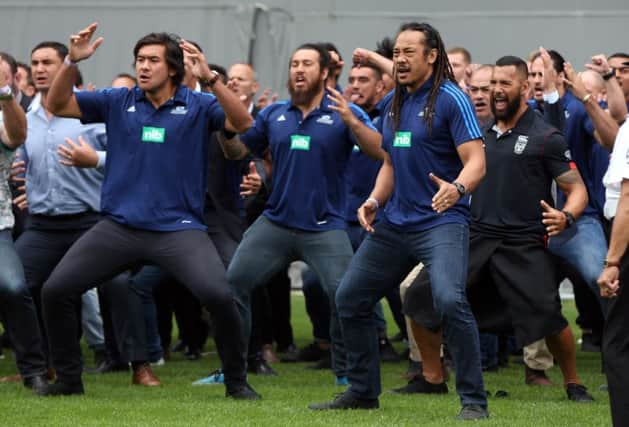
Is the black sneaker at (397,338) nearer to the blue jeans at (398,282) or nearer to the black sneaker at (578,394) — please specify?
the black sneaker at (578,394)

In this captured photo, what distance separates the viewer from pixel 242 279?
33.2 feet

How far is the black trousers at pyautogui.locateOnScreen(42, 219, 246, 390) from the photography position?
9477 mm

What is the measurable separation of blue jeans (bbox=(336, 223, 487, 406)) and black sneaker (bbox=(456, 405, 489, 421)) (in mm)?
A: 30

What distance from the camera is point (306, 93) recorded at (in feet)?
34.8

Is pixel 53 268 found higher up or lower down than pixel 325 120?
lower down

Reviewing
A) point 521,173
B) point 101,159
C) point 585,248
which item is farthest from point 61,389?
point 585,248

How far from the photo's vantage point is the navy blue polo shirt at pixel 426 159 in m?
8.80

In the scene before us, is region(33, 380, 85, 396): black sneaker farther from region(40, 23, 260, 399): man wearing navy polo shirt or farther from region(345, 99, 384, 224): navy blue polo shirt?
region(345, 99, 384, 224): navy blue polo shirt

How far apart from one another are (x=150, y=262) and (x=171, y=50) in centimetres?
144

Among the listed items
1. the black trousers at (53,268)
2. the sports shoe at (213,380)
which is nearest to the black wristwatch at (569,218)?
the sports shoe at (213,380)

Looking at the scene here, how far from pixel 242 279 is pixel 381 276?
150 centimetres

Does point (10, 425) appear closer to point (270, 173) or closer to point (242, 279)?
point (242, 279)

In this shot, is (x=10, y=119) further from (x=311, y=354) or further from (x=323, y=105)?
(x=311, y=354)

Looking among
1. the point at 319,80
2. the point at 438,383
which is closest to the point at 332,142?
the point at 319,80
